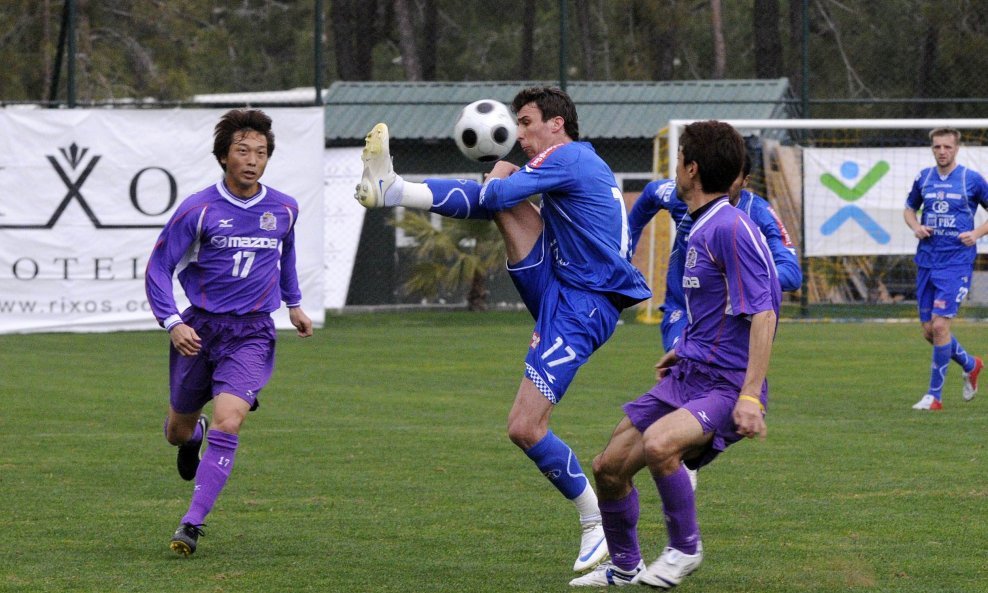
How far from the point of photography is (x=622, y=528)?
234 inches

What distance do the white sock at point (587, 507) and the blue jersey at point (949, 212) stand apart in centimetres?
673

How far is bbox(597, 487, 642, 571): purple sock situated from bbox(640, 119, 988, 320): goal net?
14.6m

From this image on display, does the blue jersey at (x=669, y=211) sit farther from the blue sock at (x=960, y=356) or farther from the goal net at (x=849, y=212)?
the goal net at (x=849, y=212)

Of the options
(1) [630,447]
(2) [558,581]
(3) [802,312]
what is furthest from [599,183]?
(3) [802,312]

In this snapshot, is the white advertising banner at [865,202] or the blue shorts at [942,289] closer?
the blue shorts at [942,289]

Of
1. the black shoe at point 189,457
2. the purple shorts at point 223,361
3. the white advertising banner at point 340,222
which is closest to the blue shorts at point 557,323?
the purple shorts at point 223,361

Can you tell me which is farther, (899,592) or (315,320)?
(315,320)

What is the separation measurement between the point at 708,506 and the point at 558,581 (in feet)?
6.11

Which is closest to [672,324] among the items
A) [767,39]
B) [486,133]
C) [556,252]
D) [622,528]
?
[486,133]

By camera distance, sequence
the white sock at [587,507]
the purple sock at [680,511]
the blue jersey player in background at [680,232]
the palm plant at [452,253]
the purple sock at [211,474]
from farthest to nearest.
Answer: the palm plant at [452,253]
the blue jersey player in background at [680,232]
the purple sock at [211,474]
the white sock at [587,507]
the purple sock at [680,511]

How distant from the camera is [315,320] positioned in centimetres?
1981

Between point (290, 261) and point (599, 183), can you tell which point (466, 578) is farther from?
point (290, 261)

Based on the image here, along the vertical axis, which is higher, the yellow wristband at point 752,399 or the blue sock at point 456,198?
the blue sock at point 456,198

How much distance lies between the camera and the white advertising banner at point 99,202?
19062 mm
